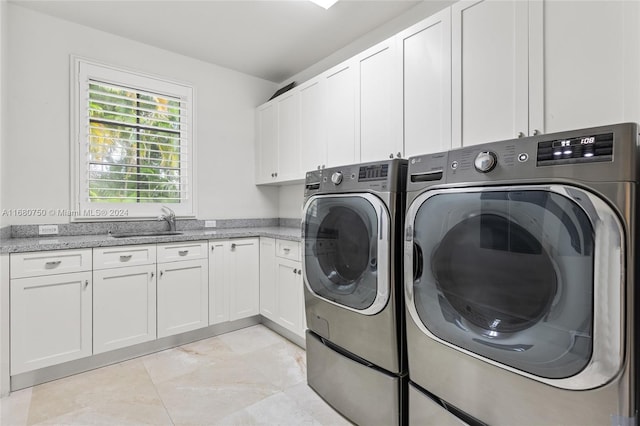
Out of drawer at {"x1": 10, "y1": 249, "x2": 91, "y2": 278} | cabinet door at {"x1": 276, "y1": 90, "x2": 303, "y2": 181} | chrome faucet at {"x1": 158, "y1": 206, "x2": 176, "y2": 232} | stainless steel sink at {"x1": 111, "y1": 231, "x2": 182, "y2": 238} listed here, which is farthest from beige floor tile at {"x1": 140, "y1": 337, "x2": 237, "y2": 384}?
cabinet door at {"x1": 276, "y1": 90, "x2": 303, "y2": 181}

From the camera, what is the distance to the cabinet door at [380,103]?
207 centimetres

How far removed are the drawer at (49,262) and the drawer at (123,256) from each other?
0.21ft

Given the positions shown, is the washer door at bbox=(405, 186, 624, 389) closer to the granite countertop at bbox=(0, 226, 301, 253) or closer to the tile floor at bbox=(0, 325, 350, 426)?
the tile floor at bbox=(0, 325, 350, 426)

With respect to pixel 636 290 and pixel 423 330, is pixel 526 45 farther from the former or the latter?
pixel 423 330

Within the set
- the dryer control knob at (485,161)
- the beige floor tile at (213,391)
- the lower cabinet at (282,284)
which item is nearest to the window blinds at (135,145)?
the lower cabinet at (282,284)

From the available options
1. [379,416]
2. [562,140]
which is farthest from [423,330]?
[562,140]

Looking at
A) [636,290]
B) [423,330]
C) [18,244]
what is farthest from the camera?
[18,244]

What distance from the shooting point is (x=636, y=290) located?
2.83ft

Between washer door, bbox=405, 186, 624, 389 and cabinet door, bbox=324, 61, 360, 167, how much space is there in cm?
120

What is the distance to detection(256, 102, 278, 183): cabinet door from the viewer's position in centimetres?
333

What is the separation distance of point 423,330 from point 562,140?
842 millimetres

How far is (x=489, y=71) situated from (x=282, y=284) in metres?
2.08

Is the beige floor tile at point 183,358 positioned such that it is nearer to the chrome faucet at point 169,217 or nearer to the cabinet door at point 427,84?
the chrome faucet at point 169,217

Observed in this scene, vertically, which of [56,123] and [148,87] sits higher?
[148,87]
